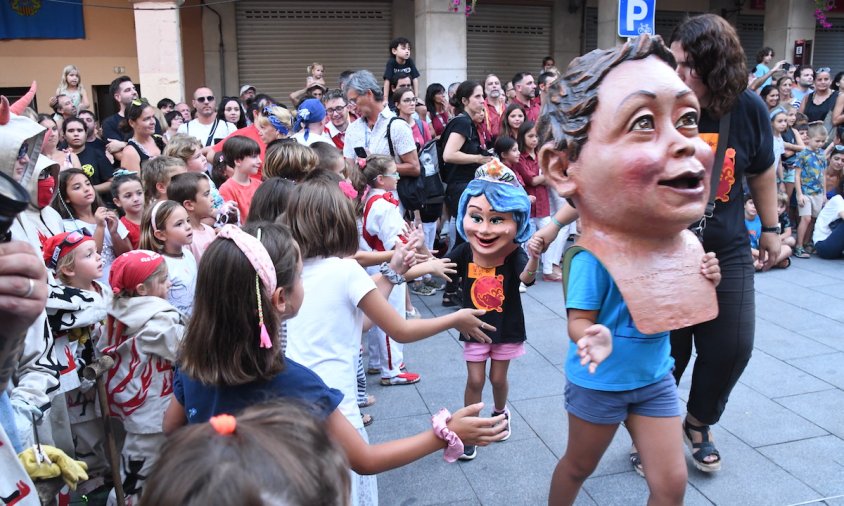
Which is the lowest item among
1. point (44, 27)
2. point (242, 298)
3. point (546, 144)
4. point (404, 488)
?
point (404, 488)

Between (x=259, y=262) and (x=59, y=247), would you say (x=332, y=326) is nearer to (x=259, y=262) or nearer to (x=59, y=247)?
(x=259, y=262)

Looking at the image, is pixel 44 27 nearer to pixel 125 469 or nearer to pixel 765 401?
pixel 125 469

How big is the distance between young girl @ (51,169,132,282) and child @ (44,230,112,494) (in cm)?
89

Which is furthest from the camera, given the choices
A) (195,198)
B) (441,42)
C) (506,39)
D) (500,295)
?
(506,39)

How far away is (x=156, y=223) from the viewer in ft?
12.1

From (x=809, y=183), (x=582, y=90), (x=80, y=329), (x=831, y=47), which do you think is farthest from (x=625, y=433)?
(x=831, y=47)

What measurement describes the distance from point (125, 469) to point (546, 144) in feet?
7.74

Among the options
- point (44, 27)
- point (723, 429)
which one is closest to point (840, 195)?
point (723, 429)

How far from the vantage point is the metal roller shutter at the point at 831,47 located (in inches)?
706

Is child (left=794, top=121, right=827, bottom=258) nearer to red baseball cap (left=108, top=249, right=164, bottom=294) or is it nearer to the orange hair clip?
red baseball cap (left=108, top=249, right=164, bottom=294)

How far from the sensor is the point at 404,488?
11.0 feet

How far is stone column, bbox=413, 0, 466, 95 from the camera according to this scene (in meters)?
11.7

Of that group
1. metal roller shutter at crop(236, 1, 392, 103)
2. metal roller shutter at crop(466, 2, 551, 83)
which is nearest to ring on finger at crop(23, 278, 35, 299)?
metal roller shutter at crop(236, 1, 392, 103)

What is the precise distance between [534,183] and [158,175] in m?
3.63
